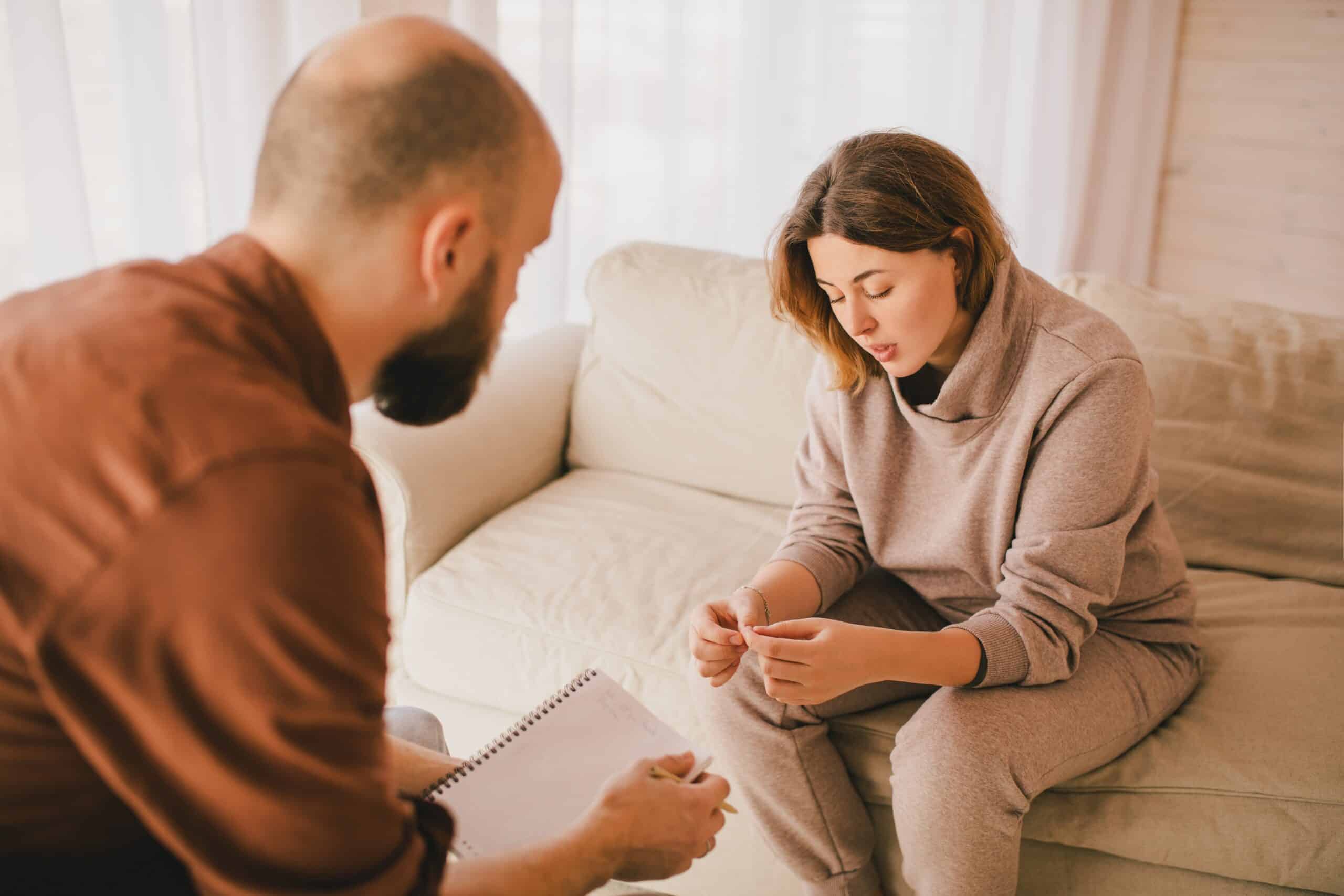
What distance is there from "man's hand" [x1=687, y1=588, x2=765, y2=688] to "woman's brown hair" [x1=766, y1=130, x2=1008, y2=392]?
44cm

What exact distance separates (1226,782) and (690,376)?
1113 mm

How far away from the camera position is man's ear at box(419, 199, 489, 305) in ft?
2.62

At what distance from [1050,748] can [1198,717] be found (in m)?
0.26

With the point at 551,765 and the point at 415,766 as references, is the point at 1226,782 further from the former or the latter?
the point at 415,766

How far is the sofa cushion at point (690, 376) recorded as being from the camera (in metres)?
1.95

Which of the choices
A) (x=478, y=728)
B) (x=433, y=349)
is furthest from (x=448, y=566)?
(x=433, y=349)

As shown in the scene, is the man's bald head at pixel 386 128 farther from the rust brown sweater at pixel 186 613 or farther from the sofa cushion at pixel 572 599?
the sofa cushion at pixel 572 599

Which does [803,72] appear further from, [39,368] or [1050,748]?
[39,368]

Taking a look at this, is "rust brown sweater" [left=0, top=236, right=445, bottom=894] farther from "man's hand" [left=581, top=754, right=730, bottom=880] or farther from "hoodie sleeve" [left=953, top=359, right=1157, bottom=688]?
"hoodie sleeve" [left=953, top=359, right=1157, bottom=688]

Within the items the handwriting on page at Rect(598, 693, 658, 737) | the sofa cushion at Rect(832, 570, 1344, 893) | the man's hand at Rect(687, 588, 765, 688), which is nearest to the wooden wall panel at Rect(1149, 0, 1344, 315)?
the sofa cushion at Rect(832, 570, 1344, 893)

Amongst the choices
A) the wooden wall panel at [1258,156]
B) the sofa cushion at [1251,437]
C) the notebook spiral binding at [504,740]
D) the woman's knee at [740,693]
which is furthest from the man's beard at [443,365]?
the wooden wall panel at [1258,156]

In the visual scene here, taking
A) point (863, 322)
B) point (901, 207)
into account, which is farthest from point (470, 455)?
point (901, 207)

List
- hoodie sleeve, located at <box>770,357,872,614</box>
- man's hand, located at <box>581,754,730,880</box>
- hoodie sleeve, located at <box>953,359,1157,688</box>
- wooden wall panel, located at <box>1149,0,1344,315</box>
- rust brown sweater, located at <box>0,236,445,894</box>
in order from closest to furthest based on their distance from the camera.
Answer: rust brown sweater, located at <box>0,236,445,894</box> < man's hand, located at <box>581,754,730,880</box> < hoodie sleeve, located at <box>953,359,1157,688</box> < hoodie sleeve, located at <box>770,357,872,614</box> < wooden wall panel, located at <box>1149,0,1344,315</box>

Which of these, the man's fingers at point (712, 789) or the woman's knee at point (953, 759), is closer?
the man's fingers at point (712, 789)
